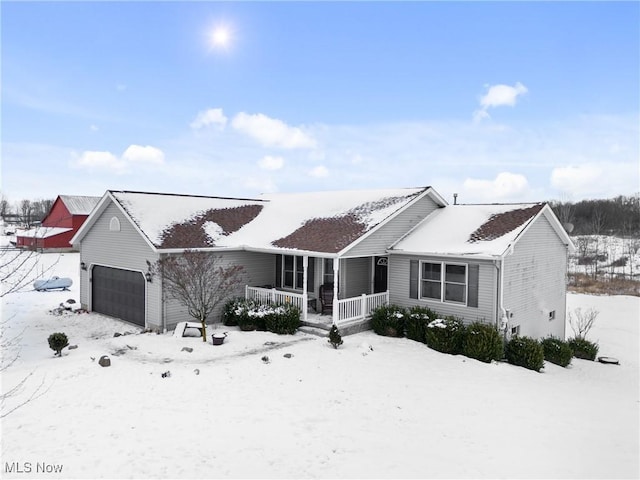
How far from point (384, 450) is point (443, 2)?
15397 millimetres

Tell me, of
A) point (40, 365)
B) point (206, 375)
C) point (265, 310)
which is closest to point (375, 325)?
point (265, 310)

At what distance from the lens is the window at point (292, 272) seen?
18.6 meters

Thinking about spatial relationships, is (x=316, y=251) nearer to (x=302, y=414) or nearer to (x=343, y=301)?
(x=343, y=301)

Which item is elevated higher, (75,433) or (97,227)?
(97,227)

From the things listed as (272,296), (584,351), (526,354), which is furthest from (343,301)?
(584,351)

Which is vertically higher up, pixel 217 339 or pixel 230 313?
pixel 230 313

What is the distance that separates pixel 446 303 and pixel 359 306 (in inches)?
122

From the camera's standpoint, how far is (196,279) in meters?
15.7

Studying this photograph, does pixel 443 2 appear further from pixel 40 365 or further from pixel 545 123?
pixel 40 365

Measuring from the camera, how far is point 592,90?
64.4 ft

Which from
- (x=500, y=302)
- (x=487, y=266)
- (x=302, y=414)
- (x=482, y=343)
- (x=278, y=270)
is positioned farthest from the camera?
(x=278, y=270)

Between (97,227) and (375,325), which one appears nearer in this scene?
(375,325)

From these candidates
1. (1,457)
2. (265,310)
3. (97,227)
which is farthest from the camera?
(97,227)

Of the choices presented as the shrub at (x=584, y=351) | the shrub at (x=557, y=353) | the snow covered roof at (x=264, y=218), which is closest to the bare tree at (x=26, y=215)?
the snow covered roof at (x=264, y=218)
